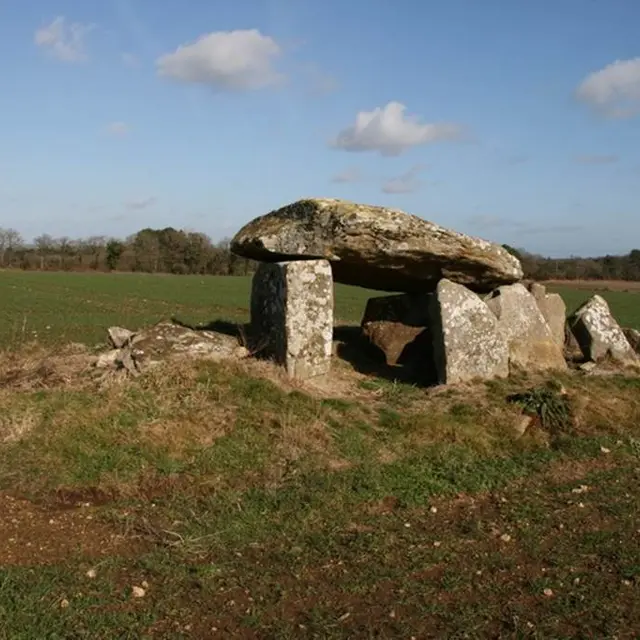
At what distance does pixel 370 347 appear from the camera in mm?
12867

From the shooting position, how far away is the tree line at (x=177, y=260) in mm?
74312

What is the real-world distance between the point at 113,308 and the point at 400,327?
2172 centimetres

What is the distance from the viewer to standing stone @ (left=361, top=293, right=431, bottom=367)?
1237 centimetres

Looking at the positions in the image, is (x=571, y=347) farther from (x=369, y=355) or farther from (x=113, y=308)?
(x=113, y=308)

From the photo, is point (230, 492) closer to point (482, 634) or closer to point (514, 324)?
point (482, 634)

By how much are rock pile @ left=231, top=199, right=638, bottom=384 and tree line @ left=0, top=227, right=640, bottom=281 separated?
6029cm

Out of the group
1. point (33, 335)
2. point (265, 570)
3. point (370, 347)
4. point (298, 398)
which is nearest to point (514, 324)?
point (370, 347)

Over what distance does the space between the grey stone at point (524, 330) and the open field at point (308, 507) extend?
78 cm

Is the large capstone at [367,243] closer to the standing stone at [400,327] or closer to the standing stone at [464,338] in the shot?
the standing stone at [464,338]

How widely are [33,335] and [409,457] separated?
13.8 m

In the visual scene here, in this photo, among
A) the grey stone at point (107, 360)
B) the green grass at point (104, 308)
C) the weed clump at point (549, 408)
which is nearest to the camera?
the weed clump at point (549, 408)

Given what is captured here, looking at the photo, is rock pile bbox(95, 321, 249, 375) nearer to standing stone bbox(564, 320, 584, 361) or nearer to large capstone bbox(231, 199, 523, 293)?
large capstone bbox(231, 199, 523, 293)

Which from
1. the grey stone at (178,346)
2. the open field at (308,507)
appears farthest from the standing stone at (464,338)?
the grey stone at (178,346)

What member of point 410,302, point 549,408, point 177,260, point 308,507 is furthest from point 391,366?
point 177,260
